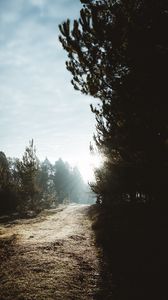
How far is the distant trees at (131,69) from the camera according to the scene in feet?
23.3

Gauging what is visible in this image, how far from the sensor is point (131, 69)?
Answer: 7691mm

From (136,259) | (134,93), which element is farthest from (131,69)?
(136,259)

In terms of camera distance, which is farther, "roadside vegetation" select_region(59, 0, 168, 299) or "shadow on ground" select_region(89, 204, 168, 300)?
"roadside vegetation" select_region(59, 0, 168, 299)

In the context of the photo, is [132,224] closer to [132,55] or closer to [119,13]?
[132,55]

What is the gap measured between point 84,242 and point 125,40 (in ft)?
26.1

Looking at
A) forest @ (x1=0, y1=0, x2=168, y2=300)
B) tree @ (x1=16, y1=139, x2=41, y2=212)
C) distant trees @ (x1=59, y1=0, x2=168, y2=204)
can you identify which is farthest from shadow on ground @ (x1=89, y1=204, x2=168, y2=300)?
tree @ (x1=16, y1=139, x2=41, y2=212)

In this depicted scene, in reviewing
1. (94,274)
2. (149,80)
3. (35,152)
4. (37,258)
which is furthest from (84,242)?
(35,152)

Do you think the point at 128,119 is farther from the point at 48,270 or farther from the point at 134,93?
the point at 48,270

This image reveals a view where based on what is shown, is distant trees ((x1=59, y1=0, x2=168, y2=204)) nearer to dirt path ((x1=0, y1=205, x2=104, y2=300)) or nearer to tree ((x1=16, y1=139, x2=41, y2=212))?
dirt path ((x1=0, y1=205, x2=104, y2=300))

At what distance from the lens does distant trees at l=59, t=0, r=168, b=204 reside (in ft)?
23.3

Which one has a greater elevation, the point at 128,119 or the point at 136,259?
the point at 128,119

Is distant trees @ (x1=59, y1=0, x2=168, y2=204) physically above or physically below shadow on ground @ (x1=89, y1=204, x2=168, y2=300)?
above

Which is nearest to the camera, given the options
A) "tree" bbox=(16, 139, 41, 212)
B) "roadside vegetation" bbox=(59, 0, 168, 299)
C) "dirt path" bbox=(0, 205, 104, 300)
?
"dirt path" bbox=(0, 205, 104, 300)

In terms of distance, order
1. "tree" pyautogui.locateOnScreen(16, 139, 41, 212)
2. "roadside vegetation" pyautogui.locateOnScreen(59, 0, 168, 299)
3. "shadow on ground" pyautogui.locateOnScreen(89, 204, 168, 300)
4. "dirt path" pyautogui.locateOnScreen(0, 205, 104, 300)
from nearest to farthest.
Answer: "dirt path" pyautogui.locateOnScreen(0, 205, 104, 300) → "shadow on ground" pyautogui.locateOnScreen(89, 204, 168, 300) → "roadside vegetation" pyautogui.locateOnScreen(59, 0, 168, 299) → "tree" pyautogui.locateOnScreen(16, 139, 41, 212)
